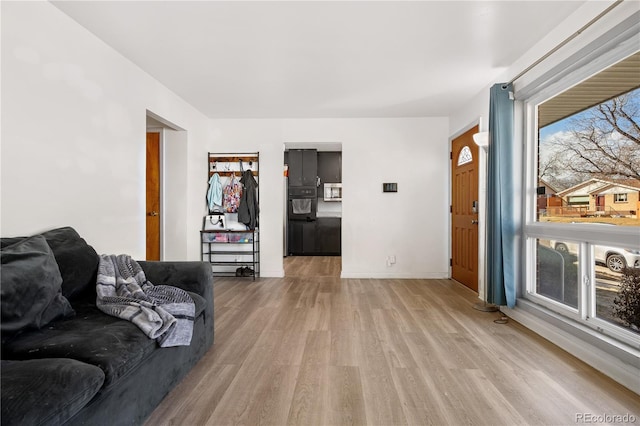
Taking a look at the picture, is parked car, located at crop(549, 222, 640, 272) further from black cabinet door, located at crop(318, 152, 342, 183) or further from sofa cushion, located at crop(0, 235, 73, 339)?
black cabinet door, located at crop(318, 152, 342, 183)

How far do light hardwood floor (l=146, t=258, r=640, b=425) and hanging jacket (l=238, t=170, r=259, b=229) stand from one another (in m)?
1.73

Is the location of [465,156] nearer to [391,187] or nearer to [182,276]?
[391,187]

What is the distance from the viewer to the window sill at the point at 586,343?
182 cm

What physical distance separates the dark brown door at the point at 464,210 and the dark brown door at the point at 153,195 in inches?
165

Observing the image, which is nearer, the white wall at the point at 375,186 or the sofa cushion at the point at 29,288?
the sofa cushion at the point at 29,288

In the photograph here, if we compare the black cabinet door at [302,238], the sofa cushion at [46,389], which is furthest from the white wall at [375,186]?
the sofa cushion at [46,389]

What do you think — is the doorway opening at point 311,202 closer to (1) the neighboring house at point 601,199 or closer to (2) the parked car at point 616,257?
(1) the neighboring house at point 601,199

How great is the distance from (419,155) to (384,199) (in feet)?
2.78

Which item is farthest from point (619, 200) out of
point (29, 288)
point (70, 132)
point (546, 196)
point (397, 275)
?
point (70, 132)

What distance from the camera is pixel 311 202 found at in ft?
23.9

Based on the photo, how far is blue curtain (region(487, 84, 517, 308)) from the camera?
2930mm

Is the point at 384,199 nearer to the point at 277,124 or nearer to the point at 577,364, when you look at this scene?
the point at 277,124

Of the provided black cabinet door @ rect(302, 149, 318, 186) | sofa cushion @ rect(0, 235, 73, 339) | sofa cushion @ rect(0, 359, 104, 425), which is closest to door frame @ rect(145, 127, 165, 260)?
sofa cushion @ rect(0, 235, 73, 339)

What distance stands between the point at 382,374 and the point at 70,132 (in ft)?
8.76
